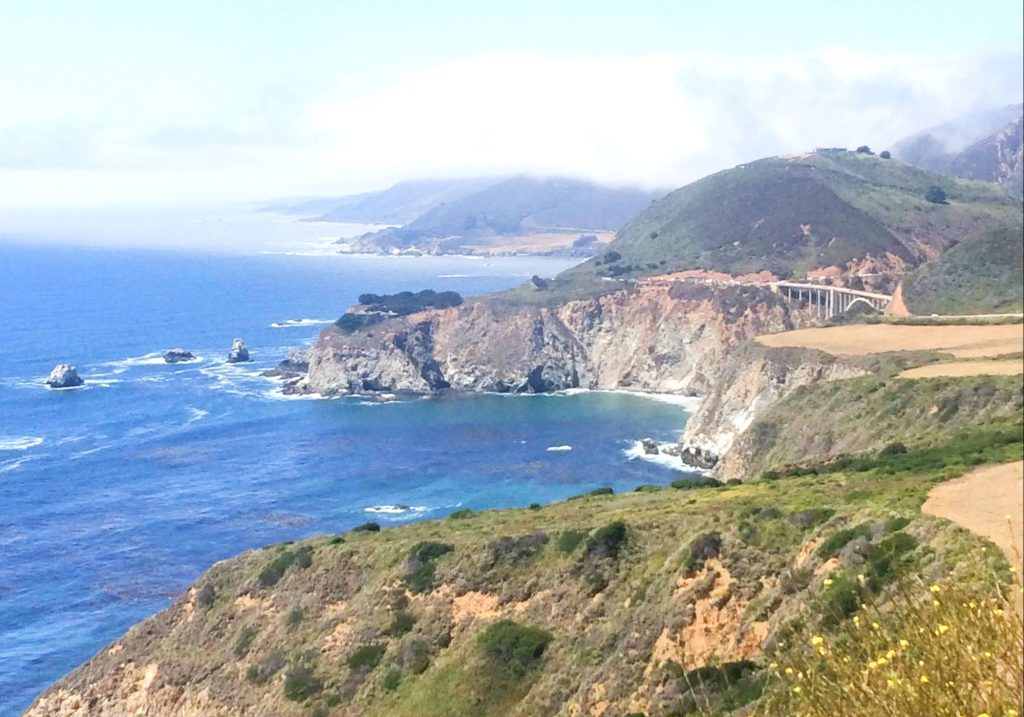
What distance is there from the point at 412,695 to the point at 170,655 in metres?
12.2

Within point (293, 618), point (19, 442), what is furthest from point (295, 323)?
point (293, 618)

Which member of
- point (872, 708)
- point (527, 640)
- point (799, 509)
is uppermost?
point (872, 708)

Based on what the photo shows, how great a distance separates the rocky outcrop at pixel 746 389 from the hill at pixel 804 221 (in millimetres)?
45238

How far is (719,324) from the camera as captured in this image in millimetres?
117938

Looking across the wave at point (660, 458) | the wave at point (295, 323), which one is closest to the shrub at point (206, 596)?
the wave at point (660, 458)

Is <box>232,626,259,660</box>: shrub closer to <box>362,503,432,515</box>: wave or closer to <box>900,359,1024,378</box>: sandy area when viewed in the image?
<box>362,503,432,515</box>: wave

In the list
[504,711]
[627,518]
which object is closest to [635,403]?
[627,518]

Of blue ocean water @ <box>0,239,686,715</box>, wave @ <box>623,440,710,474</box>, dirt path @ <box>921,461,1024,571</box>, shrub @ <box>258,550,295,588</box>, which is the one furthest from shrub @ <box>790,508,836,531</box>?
wave @ <box>623,440,710,474</box>

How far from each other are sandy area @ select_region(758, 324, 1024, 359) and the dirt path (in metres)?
35.3

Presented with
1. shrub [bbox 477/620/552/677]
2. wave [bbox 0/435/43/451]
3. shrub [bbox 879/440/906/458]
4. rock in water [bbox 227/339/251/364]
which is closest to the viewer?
shrub [bbox 477/620/552/677]

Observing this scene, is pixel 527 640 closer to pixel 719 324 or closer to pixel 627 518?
pixel 627 518

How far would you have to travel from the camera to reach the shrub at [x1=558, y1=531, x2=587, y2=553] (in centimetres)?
3484

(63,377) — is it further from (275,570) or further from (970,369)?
(970,369)

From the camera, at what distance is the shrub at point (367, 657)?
33.5 m
